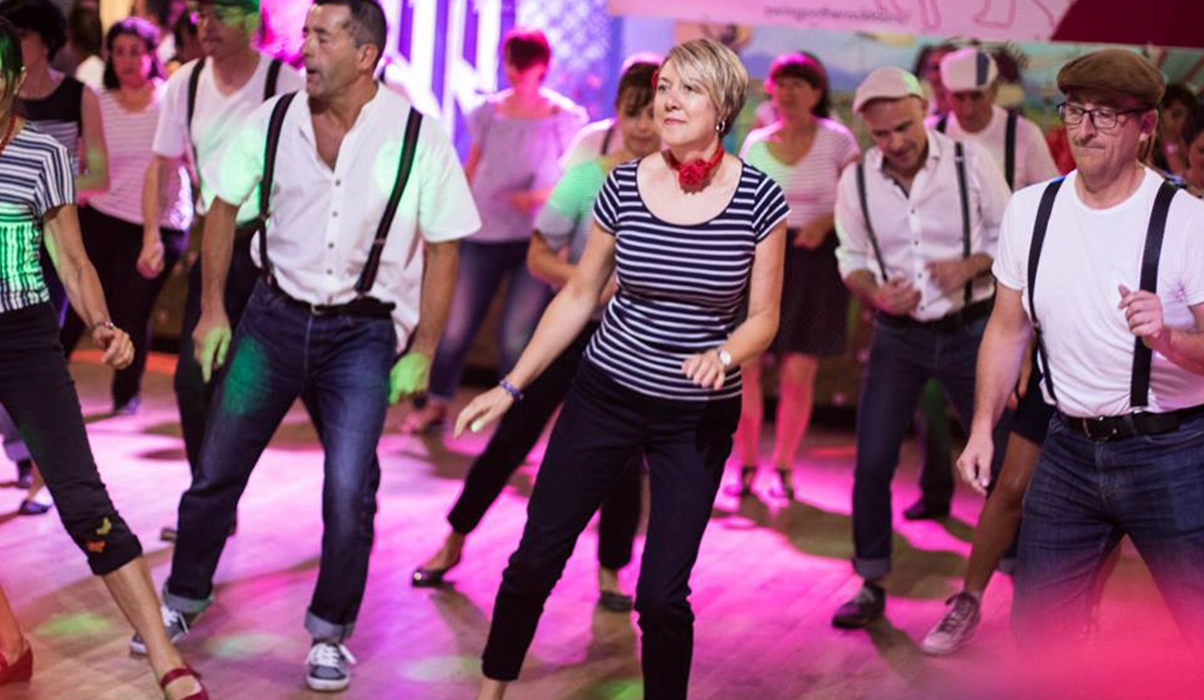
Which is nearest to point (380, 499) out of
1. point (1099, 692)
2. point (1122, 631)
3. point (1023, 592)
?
point (1122, 631)

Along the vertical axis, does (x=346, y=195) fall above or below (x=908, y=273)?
above

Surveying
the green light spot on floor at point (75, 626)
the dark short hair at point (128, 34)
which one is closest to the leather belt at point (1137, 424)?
the green light spot on floor at point (75, 626)

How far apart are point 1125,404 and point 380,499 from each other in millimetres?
3658

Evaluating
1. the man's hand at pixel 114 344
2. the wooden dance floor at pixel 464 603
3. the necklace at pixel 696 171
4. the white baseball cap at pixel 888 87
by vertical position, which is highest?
the white baseball cap at pixel 888 87

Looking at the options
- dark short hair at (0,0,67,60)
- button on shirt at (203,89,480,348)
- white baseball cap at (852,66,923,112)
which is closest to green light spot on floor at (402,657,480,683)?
button on shirt at (203,89,480,348)

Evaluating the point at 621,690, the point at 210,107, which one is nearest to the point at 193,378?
the point at 210,107

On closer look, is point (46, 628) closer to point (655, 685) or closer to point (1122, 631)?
point (655, 685)

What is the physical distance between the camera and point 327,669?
4348 millimetres

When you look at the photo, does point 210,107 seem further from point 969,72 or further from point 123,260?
point 969,72

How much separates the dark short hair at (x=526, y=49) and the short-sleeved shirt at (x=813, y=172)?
110cm

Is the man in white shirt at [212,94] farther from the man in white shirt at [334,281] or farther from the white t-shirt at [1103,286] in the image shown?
the white t-shirt at [1103,286]

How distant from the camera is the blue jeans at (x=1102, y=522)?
11.2 ft

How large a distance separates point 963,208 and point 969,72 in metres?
1.28

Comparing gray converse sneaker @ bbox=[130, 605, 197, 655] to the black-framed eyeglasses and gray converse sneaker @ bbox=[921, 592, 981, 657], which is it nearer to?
gray converse sneaker @ bbox=[921, 592, 981, 657]
